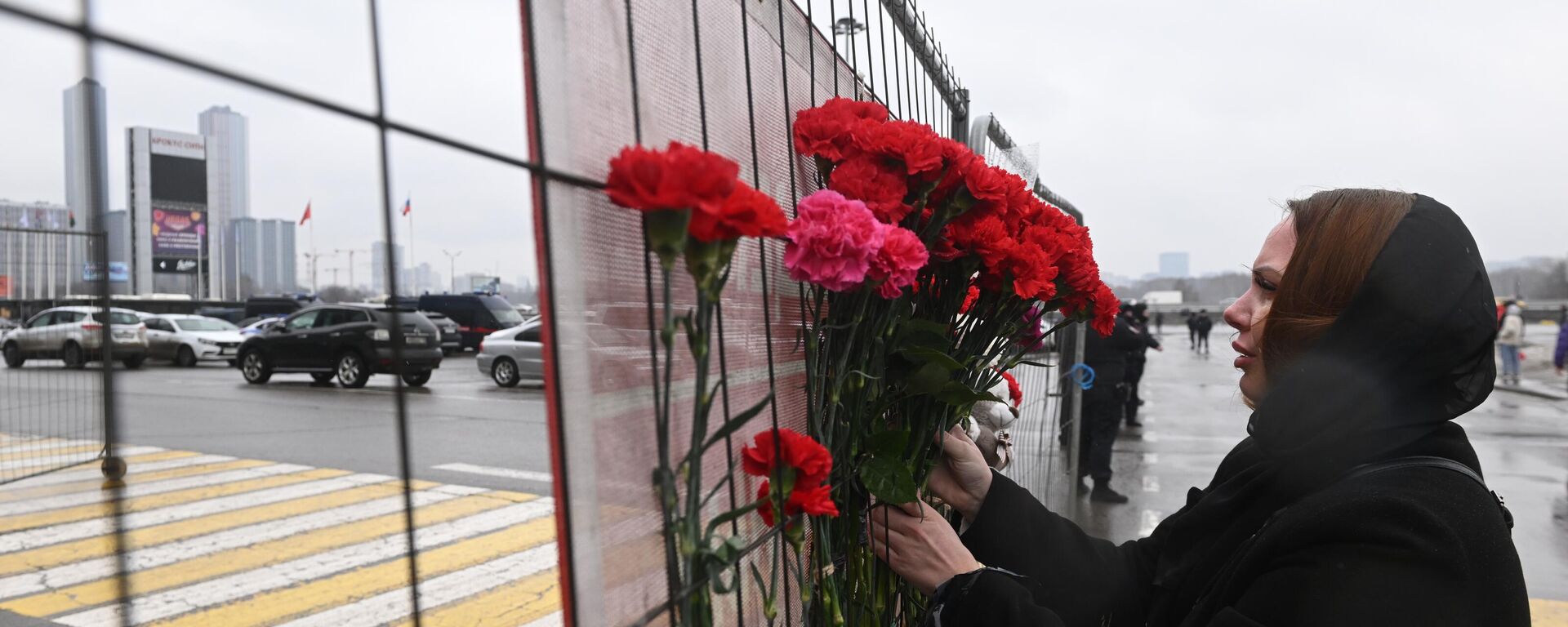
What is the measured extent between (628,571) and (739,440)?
28 centimetres

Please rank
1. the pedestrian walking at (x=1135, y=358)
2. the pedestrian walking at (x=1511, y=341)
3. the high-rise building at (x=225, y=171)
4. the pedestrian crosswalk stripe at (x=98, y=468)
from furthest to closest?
the pedestrian walking at (x=1511, y=341) → the pedestrian walking at (x=1135, y=358) → the pedestrian crosswalk stripe at (x=98, y=468) → the high-rise building at (x=225, y=171)

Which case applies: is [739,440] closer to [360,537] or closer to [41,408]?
Answer: [360,537]

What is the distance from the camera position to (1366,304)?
1.14 m

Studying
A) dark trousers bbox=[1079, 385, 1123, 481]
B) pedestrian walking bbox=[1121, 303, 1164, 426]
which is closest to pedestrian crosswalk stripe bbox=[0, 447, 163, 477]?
dark trousers bbox=[1079, 385, 1123, 481]

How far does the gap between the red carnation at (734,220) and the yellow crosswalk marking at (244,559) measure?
11.3 feet

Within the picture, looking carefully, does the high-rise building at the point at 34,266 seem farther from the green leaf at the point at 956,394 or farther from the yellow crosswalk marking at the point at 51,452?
the green leaf at the point at 956,394

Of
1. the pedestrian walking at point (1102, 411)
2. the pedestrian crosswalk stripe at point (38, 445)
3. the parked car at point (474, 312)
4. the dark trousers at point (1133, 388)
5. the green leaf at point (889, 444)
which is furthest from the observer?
the parked car at point (474, 312)

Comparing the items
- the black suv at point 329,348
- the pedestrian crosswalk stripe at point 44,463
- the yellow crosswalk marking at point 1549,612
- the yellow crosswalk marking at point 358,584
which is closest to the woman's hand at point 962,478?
the yellow crosswalk marking at point 358,584

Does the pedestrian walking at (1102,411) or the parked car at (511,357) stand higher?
the parked car at (511,357)

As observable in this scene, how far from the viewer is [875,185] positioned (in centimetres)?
111

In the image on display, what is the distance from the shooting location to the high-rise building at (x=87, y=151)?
1.57 feet

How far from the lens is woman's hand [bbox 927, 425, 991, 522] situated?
154cm

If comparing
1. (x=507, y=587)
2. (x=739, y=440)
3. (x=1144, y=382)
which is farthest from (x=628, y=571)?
(x=1144, y=382)

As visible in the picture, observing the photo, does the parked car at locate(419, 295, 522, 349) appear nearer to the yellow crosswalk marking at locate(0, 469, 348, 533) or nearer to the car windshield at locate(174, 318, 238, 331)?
the car windshield at locate(174, 318, 238, 331)
